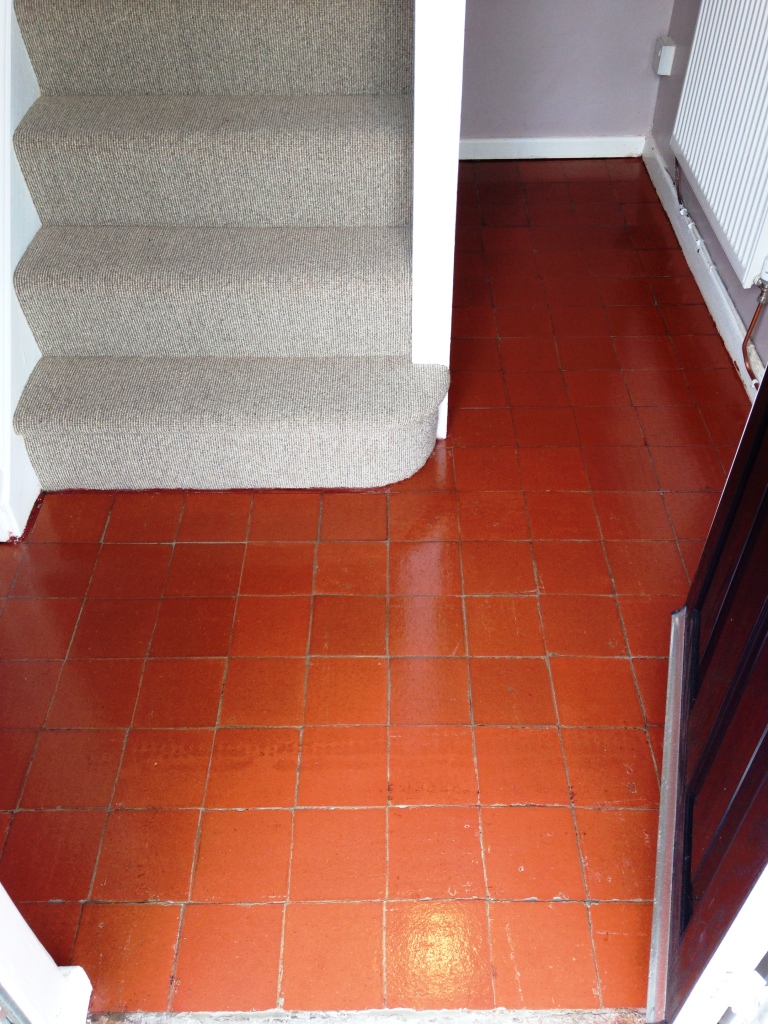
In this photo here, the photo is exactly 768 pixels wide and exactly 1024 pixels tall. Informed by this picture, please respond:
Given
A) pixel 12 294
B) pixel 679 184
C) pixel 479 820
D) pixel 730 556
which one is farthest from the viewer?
pixel 679 184

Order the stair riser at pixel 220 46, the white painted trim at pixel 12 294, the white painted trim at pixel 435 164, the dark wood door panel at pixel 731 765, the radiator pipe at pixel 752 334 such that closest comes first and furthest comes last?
the dark wood door panel at pixel 731 765
the white painted trim at pixel 435 164
the white painted trim at pixel 12 294
the stair riser at pixel 220 46
the radiator pipe at pixel 752 334

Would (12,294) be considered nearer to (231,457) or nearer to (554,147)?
(231,457)

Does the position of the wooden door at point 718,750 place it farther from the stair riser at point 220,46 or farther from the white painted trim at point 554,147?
the white painted trim at point 554,147

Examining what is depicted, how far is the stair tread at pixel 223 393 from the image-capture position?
89.4 inches

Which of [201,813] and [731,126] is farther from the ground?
[731,126]

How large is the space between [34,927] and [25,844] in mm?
171

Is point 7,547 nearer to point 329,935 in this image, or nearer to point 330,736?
point 330,736

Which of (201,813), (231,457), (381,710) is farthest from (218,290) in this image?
(201,813)

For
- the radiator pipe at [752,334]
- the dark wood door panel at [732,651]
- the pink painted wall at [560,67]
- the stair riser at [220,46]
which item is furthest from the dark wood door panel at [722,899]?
the pink painted wall at [560,67]

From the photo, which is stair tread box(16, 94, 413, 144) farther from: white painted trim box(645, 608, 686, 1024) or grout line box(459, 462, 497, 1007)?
white painted trim box(645, 608, 686, 1024)

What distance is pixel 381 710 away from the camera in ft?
6.28

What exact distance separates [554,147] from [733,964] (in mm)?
3501

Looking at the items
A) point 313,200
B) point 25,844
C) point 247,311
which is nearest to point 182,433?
point 247,311

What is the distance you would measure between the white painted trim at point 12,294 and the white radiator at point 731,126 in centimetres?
208
